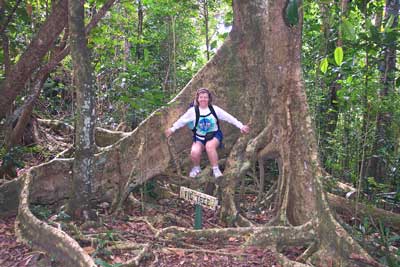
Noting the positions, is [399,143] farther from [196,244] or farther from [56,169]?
[56,169]

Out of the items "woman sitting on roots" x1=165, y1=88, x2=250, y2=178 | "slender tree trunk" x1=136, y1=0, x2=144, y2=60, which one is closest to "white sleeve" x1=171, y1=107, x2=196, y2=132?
"woman sitting on roots" x1=165, y1=88, x2=250, y2=178

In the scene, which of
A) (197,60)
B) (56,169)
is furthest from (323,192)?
(197,60)

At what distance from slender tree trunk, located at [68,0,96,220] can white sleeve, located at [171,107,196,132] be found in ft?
3.77

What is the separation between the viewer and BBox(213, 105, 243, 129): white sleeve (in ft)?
18.2

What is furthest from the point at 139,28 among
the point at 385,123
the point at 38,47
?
the point at 385,123

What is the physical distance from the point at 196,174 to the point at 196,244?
4.09 ft

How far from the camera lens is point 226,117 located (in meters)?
5.61

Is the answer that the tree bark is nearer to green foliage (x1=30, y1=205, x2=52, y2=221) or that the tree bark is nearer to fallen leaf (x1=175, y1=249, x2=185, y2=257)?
green foliage (x1=30, y1=205, x2=52, y2=221)

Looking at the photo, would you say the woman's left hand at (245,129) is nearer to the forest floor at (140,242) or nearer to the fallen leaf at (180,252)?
the forest floor at (140,242)

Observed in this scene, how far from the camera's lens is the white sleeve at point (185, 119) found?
5672 millimetres

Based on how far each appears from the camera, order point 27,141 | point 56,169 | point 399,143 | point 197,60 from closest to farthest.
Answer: point 56,169 → point 399,143 → point 27,141 → point 197,60

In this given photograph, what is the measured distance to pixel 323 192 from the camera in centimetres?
454

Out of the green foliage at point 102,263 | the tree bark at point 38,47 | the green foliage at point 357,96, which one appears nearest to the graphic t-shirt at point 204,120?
the green foliage at point 357,96

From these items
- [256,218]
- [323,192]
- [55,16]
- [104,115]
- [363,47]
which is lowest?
[256,218]
